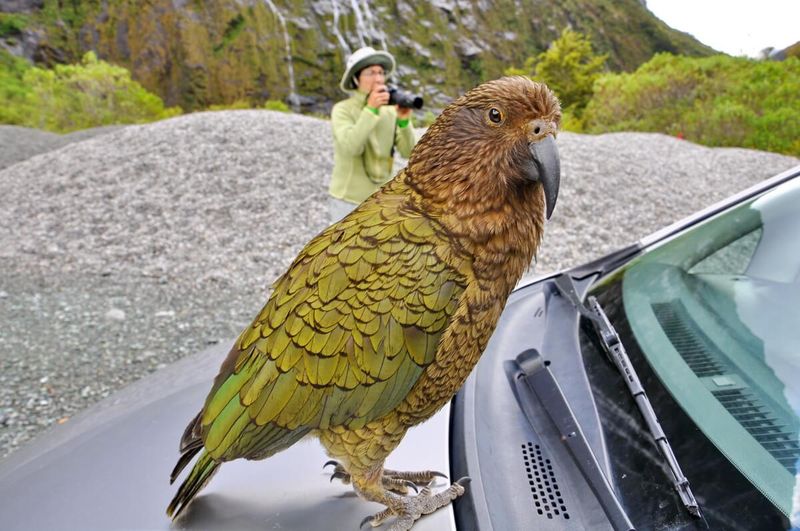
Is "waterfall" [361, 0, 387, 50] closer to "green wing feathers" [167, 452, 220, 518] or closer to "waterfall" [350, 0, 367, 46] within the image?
"waterfall" [350, 0, 367, 46]

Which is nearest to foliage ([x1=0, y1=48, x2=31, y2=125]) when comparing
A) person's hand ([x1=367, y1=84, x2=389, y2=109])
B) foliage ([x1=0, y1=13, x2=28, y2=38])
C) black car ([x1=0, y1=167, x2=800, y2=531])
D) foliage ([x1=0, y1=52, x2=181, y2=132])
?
foliage ([x1=0, y1=52, x2=181, y2=132])

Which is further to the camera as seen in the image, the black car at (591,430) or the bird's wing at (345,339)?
the bird's wing at (345,339)

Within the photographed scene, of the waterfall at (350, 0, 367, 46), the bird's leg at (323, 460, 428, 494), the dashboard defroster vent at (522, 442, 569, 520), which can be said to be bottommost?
the bird's leg at (323, 460, 428, 494)

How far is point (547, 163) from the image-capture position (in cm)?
123

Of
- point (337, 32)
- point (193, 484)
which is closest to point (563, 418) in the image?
point (193, 484)

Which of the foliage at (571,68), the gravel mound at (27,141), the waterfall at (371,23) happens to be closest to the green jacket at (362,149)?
the gravel mound at (27,141)

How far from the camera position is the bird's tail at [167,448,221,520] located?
1354 mm

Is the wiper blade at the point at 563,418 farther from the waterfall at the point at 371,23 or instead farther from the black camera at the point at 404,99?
the waterfall at the point at 371,23

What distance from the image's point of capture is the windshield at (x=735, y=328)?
3.84ft

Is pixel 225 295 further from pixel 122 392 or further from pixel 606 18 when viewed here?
pixel 606 18

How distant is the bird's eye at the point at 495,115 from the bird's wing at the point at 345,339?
297 mm

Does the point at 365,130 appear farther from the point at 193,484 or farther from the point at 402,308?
the point at 193,484

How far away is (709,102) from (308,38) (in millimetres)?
19518

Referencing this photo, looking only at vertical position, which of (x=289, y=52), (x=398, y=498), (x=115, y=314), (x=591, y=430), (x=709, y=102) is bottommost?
(x=115, y=314)
